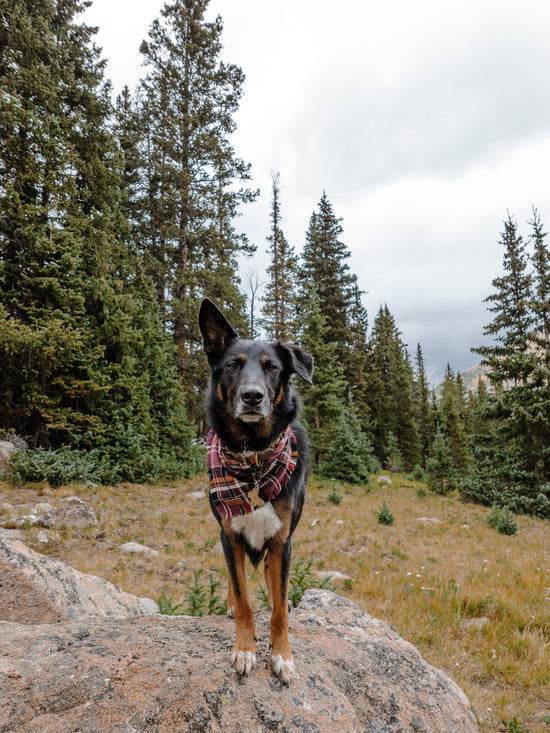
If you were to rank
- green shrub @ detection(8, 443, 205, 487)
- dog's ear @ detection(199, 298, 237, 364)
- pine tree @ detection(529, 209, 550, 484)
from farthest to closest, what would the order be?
1. pine tree @ detection(529, 209, 550, 484)
2. green shrub @ detection(8, 443, 205, 487)
3. dog's ear @ detection(199, 298, 237, 364)

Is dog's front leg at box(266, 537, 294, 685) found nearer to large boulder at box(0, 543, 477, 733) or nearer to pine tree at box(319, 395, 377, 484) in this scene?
large boulder at box(0, 543, 477, 733)

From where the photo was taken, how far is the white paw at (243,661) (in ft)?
7.09

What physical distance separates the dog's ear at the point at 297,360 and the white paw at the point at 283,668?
1.88m

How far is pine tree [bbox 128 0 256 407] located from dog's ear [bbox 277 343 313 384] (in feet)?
41.2

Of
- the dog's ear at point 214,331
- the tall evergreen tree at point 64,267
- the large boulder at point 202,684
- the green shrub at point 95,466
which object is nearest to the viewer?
the large boulder at point 202,684

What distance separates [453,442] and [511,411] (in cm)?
2006

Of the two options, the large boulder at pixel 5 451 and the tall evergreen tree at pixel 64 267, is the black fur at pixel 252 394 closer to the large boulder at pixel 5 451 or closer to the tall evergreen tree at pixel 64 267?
the tall evergreen tree at pixel 64 267

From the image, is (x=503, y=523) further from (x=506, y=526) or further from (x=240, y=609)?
(x=240, y=609)

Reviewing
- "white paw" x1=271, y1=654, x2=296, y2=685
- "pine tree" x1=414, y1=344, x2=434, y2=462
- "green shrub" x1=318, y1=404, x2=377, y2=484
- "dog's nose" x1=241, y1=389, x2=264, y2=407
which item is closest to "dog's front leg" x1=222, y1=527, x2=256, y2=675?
"white paw" x1=271, y1=654, x2=296, y2=685

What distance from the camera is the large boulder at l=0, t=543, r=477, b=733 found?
1.82 meters

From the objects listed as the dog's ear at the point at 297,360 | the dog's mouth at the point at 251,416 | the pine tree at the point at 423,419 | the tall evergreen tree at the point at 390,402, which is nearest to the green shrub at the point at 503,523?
the dog's ear at the point at 297,360

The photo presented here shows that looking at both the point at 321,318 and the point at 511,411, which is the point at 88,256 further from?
the point at 511,411

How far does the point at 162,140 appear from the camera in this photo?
15023 mm

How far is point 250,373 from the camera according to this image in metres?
2.66
